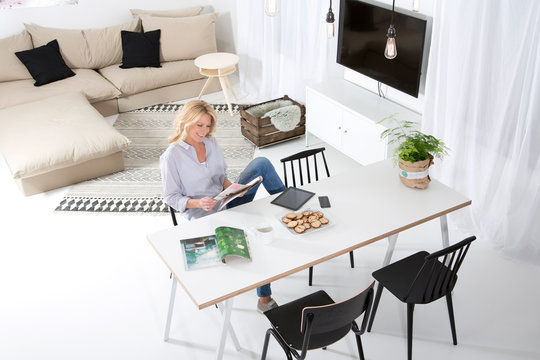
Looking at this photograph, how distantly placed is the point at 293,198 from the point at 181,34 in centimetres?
354

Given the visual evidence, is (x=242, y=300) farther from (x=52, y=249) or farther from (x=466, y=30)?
(x=466, y=30)

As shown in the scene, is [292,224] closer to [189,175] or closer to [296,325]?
[296,325]

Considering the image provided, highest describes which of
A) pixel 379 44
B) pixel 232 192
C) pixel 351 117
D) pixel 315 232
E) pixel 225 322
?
pixel 379 44

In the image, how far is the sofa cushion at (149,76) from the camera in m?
5.54

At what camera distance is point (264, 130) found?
477cm

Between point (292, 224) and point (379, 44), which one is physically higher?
point (379, 44)

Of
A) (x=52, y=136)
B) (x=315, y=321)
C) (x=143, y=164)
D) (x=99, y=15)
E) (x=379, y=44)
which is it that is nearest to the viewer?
(x=315, y=321)

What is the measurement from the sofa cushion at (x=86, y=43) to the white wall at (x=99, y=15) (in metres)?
0.15

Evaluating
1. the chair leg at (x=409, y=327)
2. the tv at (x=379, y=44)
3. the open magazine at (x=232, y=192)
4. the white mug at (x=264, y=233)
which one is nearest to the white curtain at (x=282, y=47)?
the tv at (x=379, y=44)

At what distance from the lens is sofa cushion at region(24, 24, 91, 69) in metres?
5.62

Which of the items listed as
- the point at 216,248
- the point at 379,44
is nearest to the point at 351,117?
the point at 379,44

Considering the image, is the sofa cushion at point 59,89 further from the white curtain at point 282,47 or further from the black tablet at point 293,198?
the black tablet at point 293,198

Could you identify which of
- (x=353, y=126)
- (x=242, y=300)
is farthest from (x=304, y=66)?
(x=242, y=300)

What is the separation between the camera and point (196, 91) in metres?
5.98
